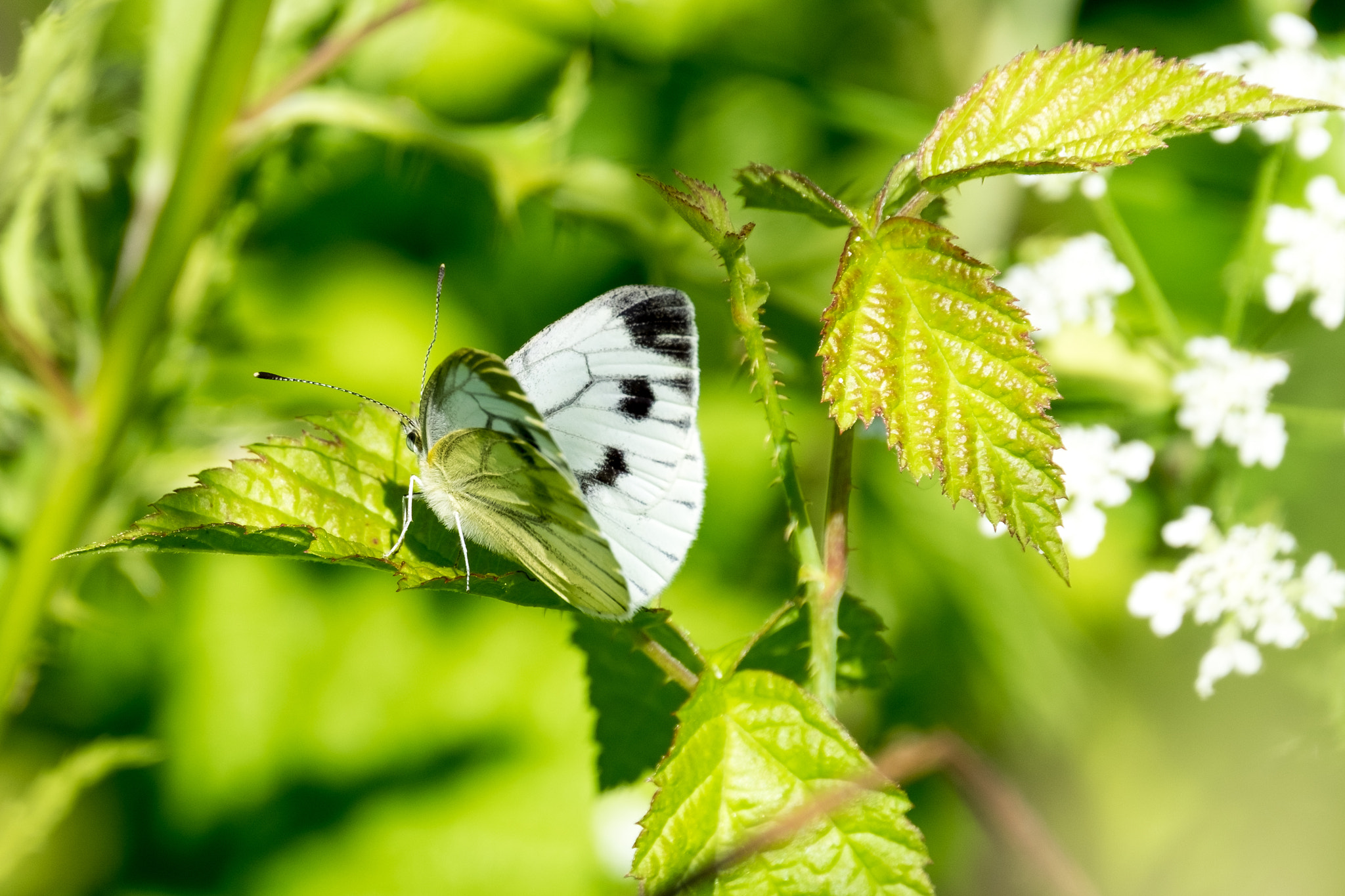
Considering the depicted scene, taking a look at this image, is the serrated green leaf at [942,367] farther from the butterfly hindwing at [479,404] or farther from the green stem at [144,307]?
the green stem at [144,307]

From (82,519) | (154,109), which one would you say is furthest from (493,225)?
(82,519)

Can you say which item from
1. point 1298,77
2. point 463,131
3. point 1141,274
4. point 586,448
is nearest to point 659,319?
point 586,448

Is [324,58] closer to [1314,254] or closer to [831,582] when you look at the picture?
[831,582]

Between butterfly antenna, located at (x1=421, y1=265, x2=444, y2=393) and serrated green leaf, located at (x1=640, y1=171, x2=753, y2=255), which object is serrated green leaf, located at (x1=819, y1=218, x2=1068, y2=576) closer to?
serrated green leaf, located at (x1=640, y1=171, x2=753, y2=255)

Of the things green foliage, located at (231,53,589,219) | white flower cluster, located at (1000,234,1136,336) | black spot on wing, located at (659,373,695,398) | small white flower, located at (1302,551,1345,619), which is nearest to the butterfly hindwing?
black spot on wing, located at (659,373,695,398)

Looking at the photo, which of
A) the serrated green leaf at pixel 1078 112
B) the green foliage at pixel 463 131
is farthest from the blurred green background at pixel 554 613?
the serrated green leaf at pixel 1078 112

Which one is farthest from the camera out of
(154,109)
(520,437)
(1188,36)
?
(1188,36)

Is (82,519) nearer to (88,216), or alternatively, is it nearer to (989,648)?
(88,216)
